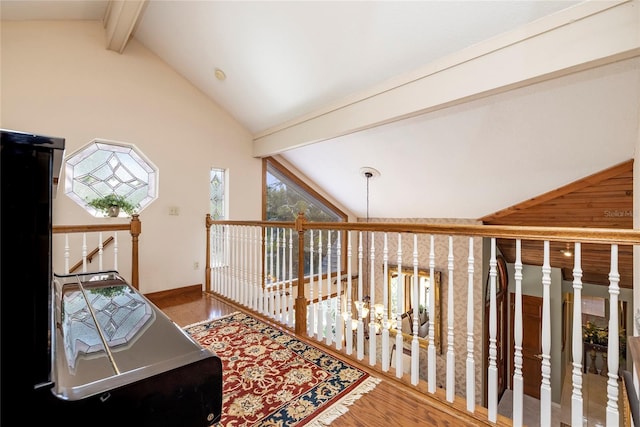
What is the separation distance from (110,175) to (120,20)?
1.74 metres

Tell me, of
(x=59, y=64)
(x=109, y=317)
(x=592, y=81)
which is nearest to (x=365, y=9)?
(x=592, y=81)

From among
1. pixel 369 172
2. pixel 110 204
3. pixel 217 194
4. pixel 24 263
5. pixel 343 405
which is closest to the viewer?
pixel 24 263

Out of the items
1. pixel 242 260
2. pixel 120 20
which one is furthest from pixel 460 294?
pixel 120 20

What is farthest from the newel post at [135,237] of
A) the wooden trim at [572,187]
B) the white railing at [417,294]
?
the wooden trim at [572,187]

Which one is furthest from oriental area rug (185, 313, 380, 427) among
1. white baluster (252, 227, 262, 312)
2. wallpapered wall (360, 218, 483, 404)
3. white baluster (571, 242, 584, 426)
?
wallpapered wall (360, 218, 483, 404)

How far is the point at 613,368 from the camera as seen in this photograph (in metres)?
1.17

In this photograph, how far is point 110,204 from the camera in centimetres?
334

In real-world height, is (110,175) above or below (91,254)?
above

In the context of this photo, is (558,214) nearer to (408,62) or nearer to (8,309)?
(408,62)

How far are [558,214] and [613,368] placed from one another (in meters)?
3.30

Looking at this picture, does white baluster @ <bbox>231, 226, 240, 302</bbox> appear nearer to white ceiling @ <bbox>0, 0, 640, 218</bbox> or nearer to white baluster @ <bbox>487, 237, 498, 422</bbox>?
white ceiling @ <bbox>0, 0, 640, 218</bbox>

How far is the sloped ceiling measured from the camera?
3125 mm

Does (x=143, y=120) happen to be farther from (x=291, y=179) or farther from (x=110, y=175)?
(x=291, y=179)

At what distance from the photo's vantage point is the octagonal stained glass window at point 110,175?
331 cm
